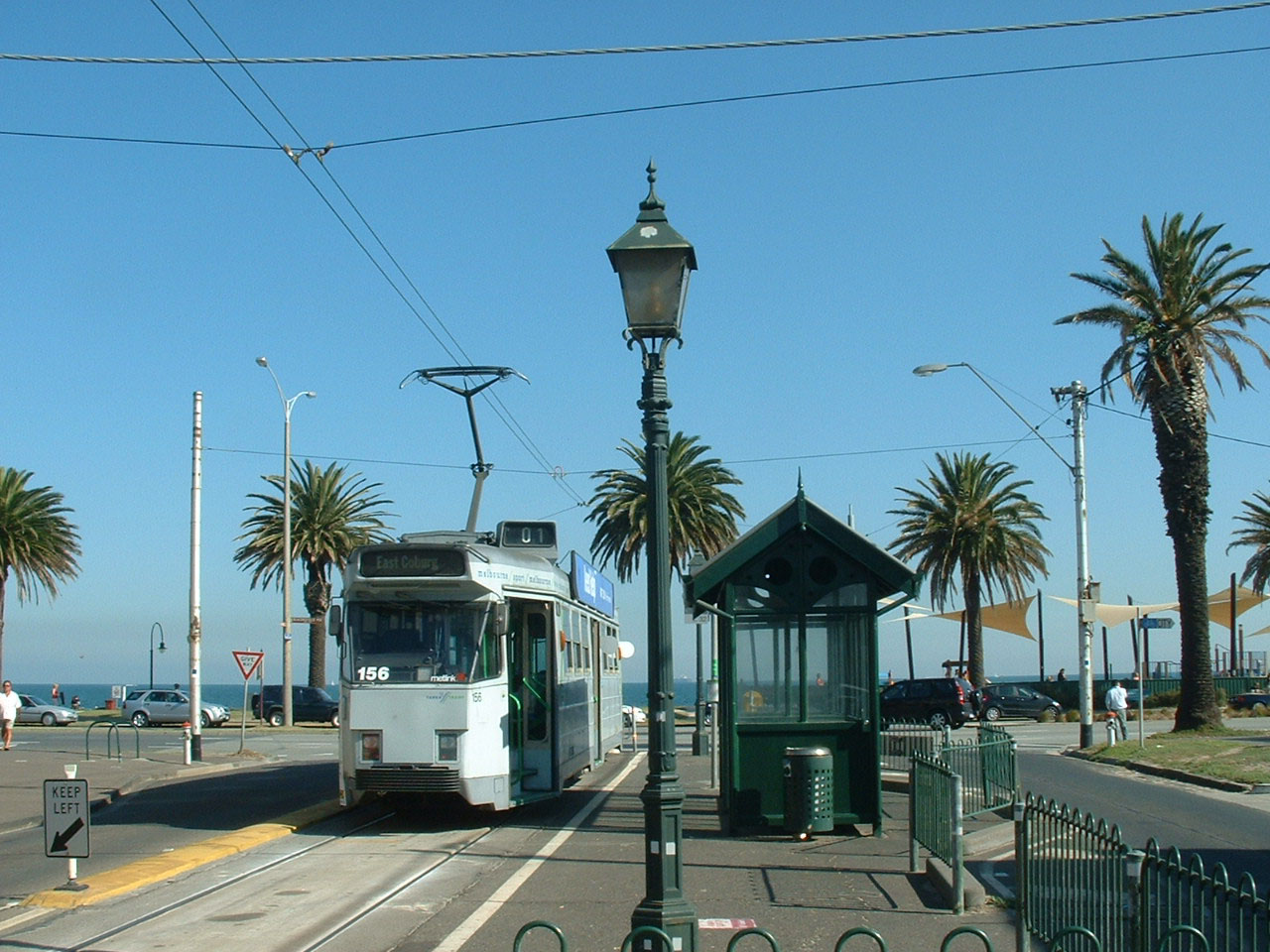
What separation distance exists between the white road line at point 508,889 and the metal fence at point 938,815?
3675 millimetres

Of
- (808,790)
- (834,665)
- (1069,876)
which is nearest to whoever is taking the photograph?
(1069,876)

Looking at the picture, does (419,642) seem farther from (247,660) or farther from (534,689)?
(247,660)

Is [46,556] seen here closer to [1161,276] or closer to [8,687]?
[8,687]

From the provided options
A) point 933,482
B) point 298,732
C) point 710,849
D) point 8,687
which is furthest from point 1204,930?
point 933,482

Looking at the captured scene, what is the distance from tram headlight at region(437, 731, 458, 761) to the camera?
15820 millimetres

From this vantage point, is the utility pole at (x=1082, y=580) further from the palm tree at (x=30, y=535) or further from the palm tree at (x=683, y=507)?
the palm tree at (x=30, y=535)

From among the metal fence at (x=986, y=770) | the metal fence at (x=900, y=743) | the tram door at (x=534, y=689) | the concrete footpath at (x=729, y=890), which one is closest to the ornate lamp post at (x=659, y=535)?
the concrete footpath at (x=729, y=890)

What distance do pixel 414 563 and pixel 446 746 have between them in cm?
215

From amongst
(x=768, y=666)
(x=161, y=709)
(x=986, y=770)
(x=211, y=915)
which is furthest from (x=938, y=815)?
(x=161, y=709)

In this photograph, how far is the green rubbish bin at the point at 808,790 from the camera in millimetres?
14969

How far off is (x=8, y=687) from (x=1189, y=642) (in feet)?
102

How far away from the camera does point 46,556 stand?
56500mm

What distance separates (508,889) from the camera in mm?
12344

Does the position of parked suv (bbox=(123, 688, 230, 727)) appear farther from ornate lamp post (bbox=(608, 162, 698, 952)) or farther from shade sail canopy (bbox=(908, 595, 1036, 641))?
ornate lamp post (bbox=(608, 162, 698, 952))
